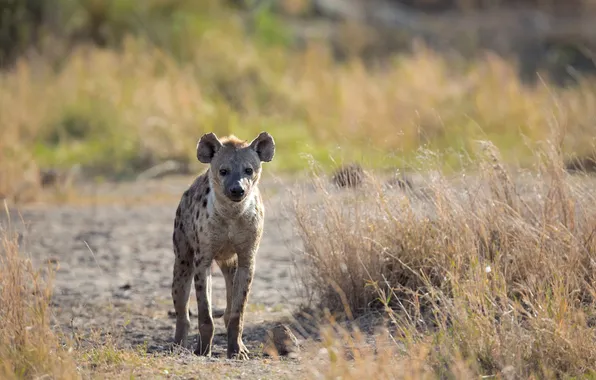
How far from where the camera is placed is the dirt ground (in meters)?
7.53

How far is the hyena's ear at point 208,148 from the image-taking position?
6.93 m

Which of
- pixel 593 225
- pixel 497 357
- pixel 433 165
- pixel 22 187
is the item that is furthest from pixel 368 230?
pixel 22 187

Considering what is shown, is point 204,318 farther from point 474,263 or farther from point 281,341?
point 474,263

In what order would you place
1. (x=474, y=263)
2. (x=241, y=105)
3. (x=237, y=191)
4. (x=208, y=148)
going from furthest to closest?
(x=241, y=105) → (x=208, y=148) → (x=237, y=191) → (x=474, y=263)

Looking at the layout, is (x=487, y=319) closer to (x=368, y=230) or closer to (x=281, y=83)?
(x=368, y=230)

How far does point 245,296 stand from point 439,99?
10.2 metres

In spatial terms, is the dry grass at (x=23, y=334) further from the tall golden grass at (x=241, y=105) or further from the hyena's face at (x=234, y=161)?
the tall golden grass at (x=241, y=105)

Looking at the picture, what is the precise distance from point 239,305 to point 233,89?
12.0 m

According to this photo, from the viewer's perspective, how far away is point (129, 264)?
390 inches

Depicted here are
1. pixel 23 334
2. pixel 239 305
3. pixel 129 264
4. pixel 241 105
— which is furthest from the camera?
pixel 241 105

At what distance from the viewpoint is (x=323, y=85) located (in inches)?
734

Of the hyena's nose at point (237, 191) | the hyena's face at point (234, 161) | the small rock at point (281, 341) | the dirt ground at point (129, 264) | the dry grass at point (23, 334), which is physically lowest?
the dirt ground at point (129, 264)

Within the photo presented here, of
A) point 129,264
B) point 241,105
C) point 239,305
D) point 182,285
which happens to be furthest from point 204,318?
point 241,105

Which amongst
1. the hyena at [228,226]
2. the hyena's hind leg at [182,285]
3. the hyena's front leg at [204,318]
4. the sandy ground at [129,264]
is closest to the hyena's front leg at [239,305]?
→ the hyena at [228,226]
